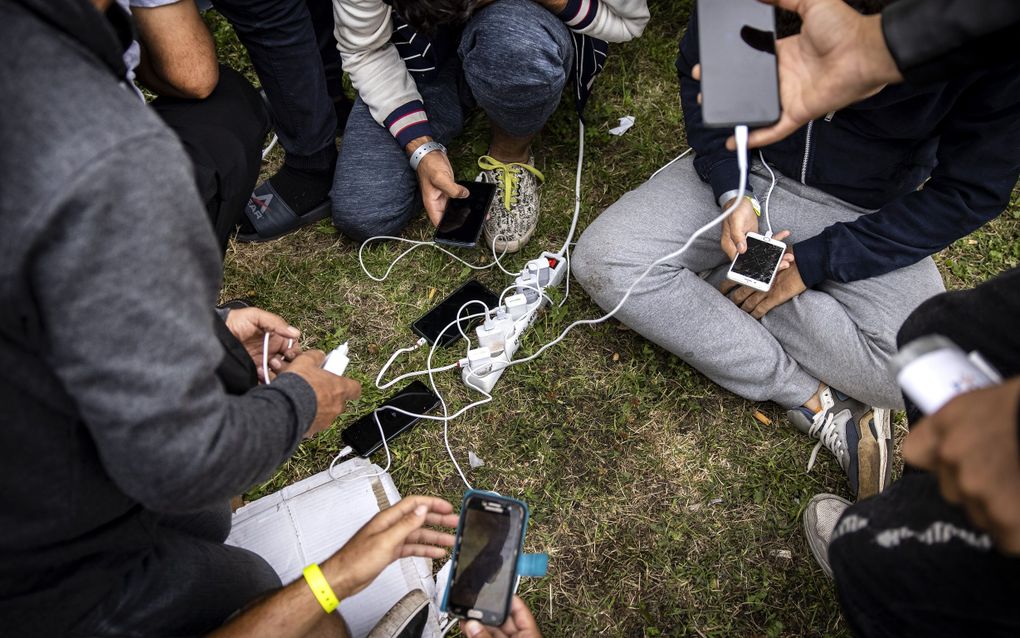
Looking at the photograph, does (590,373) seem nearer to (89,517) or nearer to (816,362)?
(816,362)

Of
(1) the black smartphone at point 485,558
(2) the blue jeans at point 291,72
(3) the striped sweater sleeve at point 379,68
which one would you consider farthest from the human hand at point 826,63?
(2) the blue jeans at point 291,72

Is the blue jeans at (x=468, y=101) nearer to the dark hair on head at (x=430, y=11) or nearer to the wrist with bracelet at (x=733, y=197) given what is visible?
the dark hair on head at (x=430, y=11)

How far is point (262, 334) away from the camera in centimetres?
177

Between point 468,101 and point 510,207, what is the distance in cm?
46

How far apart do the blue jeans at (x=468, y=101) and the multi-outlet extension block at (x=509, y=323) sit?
513 millimetres

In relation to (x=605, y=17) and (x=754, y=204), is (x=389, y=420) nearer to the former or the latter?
(x=754, y=204)

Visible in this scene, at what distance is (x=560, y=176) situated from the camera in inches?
102

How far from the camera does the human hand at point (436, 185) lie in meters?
2.29

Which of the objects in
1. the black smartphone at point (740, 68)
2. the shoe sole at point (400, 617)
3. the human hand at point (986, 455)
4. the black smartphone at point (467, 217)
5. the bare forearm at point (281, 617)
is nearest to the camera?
the human hand at point (986, 455)

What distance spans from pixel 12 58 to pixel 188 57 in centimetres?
131

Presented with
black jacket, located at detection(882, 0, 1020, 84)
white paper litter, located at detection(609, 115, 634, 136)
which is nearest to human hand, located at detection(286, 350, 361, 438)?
black jacket, located at detection(882, 0, 1020, 84)

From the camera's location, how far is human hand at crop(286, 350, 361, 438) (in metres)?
1.38

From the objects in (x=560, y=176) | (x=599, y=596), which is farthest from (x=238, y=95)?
(x=599, y=596)

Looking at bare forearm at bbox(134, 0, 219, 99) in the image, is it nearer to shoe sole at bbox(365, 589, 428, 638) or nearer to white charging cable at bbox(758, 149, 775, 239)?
shoe sole at bbox(365, 589, 428, 638)
